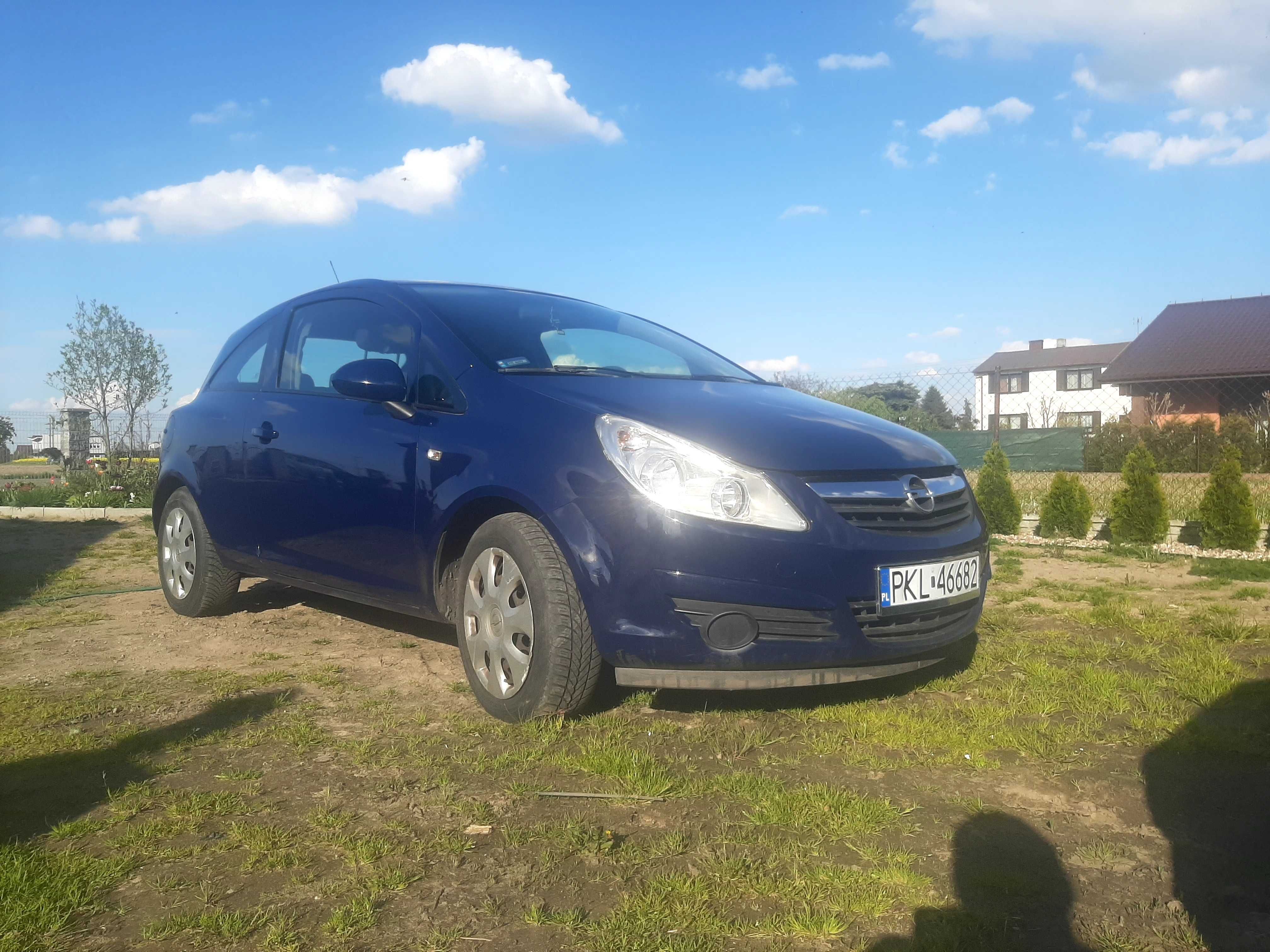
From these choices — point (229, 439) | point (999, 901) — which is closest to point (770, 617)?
point (999, 901)

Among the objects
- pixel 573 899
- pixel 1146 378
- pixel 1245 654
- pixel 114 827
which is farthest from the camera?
pixel 1146 378

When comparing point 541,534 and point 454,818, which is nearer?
point 454,818

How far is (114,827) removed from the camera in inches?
94.7

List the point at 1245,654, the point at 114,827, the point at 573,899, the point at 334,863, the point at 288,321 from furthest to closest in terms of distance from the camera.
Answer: the point at 288,321 → the point at 1245,654 → the point at 114,827 → the point at 334,863 → the point at 573,899

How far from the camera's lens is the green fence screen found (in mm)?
19797

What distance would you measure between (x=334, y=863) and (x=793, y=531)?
1.55 meters

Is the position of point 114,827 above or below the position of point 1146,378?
below

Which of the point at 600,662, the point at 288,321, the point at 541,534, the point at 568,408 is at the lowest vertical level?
the point at 600,662

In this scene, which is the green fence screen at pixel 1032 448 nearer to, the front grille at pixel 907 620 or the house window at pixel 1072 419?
the house window at pixel 1072 419

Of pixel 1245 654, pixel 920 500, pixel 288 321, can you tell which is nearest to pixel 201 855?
pixel 920 500

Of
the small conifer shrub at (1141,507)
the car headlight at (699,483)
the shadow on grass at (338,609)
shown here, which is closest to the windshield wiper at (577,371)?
the car headlight at (699,483)

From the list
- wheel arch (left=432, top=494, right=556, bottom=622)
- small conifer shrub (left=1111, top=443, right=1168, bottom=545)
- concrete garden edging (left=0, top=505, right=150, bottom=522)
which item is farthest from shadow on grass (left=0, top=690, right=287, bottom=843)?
concrete garden edging (left=0, top=505, right=150, bottom=522)

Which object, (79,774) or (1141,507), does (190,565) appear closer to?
(79,774)

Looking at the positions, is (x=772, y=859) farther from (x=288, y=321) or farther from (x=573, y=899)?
(x=288, y=321)
